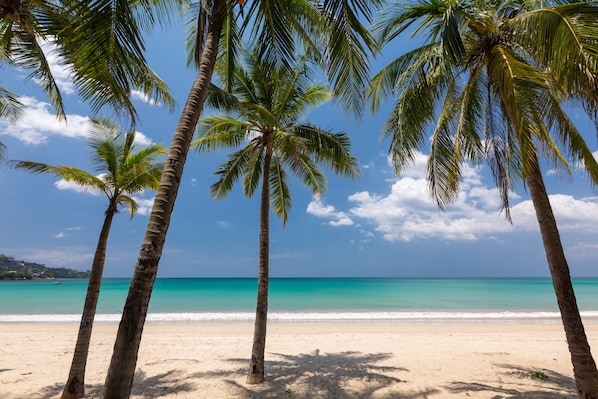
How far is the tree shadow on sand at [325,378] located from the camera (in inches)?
254

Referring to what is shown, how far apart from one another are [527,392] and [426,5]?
7177 millimetres

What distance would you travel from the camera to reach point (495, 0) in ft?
19.4

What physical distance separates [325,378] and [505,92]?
6.58 meters

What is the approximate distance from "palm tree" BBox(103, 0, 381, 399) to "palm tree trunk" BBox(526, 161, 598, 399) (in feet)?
10.5

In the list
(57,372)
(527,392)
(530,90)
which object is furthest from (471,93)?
(57,372)

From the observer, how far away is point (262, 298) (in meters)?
7.39

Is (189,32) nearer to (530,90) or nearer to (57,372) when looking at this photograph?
(530,90)

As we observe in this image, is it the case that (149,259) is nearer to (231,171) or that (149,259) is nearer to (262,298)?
(262,298)

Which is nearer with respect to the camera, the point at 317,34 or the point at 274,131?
the point at 317,34

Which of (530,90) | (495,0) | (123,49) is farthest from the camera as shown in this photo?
(495,0)

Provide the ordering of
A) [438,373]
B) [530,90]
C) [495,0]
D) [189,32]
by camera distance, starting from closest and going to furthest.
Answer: [530,90] < [495,0] < [189,32] < [438,373]

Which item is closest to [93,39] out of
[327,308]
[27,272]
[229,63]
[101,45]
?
[101,45]

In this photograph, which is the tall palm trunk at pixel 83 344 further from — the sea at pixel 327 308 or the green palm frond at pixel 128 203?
the sea at pixel 327 308

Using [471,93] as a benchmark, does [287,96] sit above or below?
above
